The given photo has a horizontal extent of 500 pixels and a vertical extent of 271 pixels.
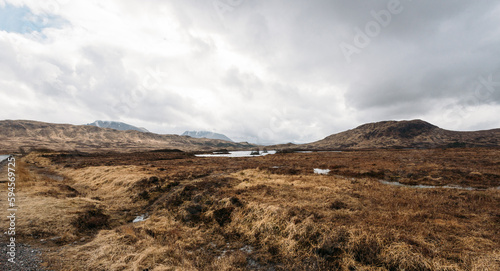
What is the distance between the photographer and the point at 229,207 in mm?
13484

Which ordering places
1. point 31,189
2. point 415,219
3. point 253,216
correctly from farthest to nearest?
point 31,189
point 253,216
point 415,219

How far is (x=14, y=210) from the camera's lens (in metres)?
11.9

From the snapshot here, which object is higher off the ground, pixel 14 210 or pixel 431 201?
pixel 14 210

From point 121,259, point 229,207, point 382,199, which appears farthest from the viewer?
point 382,199

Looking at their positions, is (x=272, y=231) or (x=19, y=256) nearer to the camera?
(x=19, y=256)

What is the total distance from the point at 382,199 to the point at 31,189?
3274cm

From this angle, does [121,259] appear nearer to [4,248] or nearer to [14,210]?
[4,248]

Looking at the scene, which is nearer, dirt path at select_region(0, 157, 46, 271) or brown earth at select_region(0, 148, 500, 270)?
dirt path at select_region(0, 157, 46, 271)

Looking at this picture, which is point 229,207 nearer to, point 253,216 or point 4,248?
point 253,216

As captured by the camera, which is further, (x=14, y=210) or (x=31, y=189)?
(x=31, y=189)

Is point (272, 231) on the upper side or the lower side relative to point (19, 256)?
lower

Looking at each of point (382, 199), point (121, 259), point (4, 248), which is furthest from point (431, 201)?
point (4, 248)

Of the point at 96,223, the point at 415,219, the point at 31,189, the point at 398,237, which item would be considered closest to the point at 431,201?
the point at 415,219

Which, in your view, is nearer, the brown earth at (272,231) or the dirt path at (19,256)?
the dirt path at (19,256)
